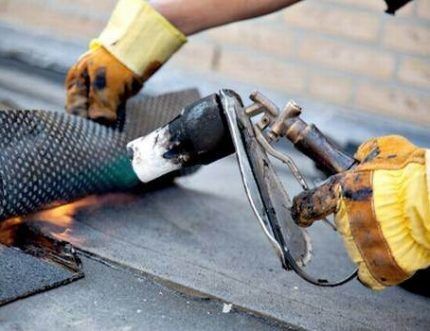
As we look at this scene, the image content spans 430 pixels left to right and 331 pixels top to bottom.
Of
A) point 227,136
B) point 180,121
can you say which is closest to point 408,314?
point 227,136

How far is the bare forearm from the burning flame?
62 cm

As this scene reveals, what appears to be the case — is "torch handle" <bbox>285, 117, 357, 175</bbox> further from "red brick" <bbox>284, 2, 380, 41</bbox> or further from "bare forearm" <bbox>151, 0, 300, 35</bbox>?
"red brick" <bbox>284, 2, 380, 41</bbox>

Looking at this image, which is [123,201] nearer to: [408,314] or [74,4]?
[408,314]

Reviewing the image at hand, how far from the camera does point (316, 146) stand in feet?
5.18

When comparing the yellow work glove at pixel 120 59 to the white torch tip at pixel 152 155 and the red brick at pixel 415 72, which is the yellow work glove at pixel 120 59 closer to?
the white torch tip at pixel 152 155

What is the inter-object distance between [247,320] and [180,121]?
1.80 feet

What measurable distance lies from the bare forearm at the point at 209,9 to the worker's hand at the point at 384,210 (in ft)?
2.62

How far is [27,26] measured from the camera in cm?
412

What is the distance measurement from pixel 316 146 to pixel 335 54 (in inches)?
71.0

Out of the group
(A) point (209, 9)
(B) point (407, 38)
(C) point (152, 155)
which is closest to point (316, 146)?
(C) point (152, 155)

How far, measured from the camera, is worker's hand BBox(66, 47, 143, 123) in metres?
2.05

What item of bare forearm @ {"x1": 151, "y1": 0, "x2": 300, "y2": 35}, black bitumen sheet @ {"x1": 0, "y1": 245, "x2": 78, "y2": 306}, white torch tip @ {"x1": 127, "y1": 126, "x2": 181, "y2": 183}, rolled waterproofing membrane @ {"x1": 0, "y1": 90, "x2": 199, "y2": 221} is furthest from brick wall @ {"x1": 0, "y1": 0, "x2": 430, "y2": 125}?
black bitumen sheet @ {"x1": 0, "y1": 245, "x2": 78, "y2": 306}

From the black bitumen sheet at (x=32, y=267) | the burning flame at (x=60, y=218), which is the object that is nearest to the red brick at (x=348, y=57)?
the burning flame at (x=60, y=218)

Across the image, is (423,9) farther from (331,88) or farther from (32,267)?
(32,267)
